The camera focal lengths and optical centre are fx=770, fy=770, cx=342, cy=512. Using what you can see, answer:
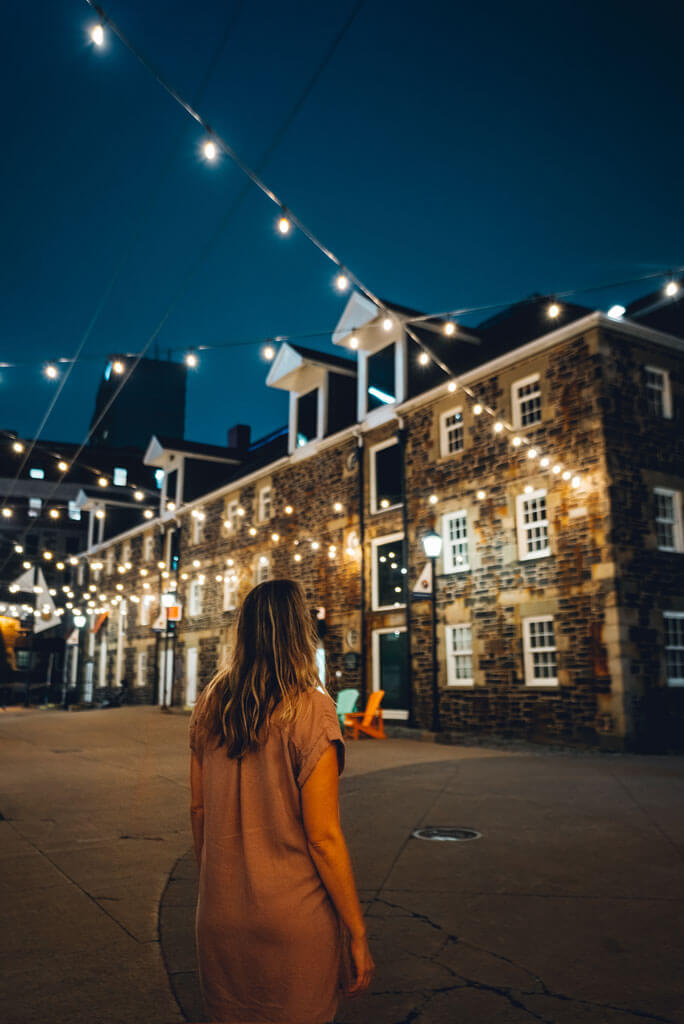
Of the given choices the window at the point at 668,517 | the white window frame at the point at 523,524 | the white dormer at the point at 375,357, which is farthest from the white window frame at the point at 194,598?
the window at the point at 668,517

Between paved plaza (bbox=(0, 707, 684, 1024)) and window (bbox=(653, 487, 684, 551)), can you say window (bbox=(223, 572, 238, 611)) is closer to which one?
window (bbox=(653, 487, 684, 551))

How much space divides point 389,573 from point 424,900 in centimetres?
1505

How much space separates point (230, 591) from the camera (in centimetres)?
2681

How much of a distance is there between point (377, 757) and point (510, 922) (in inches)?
360

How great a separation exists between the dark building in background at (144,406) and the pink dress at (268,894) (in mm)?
59543

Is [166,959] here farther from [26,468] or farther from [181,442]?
[26,468]

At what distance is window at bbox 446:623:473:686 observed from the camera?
17344 mm

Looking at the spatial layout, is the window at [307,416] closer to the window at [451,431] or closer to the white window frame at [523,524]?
the window at [451,431]

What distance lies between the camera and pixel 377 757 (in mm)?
13430

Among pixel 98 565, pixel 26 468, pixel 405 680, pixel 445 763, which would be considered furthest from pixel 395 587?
pixel 26 468

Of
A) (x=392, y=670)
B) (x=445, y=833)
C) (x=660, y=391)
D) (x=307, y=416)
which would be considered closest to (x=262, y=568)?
(x=307, y=416)

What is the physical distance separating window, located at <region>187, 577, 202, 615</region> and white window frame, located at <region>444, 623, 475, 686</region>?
13.5 meters

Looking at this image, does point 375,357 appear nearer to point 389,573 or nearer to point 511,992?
point 389,573

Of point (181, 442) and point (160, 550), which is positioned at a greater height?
point (181, 442)
